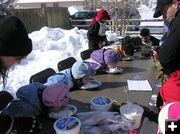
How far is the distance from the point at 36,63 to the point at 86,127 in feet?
15.7

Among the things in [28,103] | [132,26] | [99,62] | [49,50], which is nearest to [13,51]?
[28,103]

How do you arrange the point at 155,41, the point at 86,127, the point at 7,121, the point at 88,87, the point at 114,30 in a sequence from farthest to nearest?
the point at 114,30
the point at 155,41
the point at 88,87
the point at 86,127
the point at 7,121

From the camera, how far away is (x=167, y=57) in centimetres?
168

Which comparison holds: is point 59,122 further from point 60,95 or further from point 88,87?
point 88,87

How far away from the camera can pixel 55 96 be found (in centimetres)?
182

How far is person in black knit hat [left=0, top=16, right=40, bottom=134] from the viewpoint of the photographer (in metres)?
1.51

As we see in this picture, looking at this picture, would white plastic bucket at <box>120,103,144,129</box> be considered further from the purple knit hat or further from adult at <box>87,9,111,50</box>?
adult at <box>87,9,111,50</box>

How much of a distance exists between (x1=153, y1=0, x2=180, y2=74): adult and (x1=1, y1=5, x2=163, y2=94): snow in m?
3.47

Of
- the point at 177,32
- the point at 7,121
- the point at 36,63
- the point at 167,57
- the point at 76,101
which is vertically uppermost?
the point at 177,32

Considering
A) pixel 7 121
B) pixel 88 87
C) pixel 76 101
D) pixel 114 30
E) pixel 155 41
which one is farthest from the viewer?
pixel 114 30

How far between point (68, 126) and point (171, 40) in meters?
0.79

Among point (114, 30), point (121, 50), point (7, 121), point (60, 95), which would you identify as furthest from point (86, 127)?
point (114, 30)

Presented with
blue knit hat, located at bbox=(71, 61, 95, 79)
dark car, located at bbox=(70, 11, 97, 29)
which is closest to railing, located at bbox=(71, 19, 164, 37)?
dark car, located at bbox=(70, 11, 97, 29)

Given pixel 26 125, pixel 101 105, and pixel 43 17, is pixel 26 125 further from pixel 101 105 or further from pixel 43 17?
pixel 43 17
